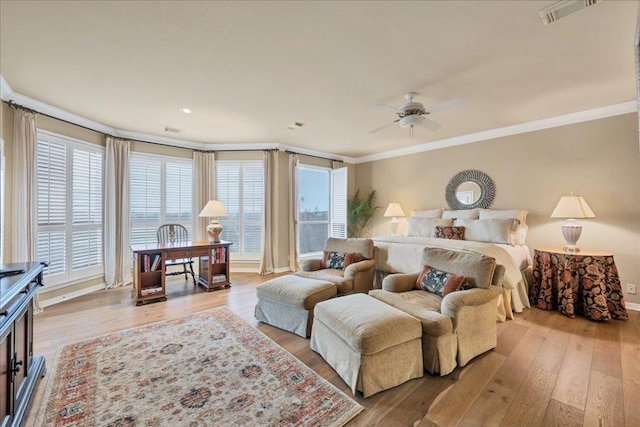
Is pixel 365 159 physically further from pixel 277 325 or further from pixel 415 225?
pixel 277 325

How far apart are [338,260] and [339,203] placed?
8.94ft

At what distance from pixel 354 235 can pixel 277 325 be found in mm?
3797

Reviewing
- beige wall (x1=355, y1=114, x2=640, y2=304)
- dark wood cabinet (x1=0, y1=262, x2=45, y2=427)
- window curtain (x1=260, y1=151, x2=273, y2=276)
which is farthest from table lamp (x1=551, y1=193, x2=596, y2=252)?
dark wood cabinet (x1=0, y1=262, x2=45, y2=427)

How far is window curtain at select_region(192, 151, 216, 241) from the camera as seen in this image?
5.25 m

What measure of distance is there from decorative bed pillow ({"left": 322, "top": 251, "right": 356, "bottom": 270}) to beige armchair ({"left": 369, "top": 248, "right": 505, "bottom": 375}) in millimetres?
740

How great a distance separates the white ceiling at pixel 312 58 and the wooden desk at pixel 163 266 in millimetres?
1849

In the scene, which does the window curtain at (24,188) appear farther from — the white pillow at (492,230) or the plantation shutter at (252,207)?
the white pillow at (492,230)

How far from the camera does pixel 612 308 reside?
3.13 meters

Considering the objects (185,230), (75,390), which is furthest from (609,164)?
(185,230)

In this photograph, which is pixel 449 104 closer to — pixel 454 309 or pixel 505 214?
pixel 454 309

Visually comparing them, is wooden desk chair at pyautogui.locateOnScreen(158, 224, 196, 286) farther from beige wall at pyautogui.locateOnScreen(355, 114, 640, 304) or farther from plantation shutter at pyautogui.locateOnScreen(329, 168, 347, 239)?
beige wall at pyautogui.locateOnScreen(355, 114, 640, 304)

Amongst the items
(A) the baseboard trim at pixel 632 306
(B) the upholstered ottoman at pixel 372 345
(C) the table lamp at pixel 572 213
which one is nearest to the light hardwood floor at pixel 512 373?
(B) the upholstered ottoman at pixel 372 345

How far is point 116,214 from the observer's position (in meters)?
4.40

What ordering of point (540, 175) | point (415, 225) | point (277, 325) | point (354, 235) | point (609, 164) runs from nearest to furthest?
point (277, 325)
point (609, 164)
point (540, 175)
point (415, 225)
point (354, 235)
